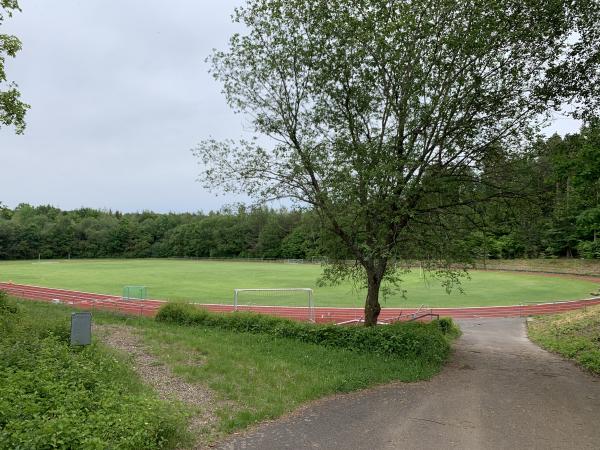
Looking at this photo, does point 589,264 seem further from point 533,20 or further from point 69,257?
point 69,257

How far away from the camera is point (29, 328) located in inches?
391

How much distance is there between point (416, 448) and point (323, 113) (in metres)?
8.61

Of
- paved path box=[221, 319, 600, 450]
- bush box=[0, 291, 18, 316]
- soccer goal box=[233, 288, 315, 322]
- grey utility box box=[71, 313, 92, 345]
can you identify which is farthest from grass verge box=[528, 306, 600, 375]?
bush box=[0, 291, 18, 316]

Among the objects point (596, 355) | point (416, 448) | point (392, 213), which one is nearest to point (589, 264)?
point (596, 355)

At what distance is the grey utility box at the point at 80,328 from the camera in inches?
300

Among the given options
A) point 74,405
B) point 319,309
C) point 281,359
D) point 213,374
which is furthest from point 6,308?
point 319,309

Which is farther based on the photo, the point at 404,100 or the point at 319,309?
the point at 319,309

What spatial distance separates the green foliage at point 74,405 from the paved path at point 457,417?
1.01 meters

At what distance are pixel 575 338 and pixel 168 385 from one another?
13.4 m

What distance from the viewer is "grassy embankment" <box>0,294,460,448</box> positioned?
16.2ft

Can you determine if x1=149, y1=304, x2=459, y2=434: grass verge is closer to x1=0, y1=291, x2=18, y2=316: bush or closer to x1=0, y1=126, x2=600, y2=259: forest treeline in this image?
x1=0, y1=126, x2=600, y2=259: forest treeline

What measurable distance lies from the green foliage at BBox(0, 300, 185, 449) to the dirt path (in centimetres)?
36

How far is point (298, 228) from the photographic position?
45.0 feet

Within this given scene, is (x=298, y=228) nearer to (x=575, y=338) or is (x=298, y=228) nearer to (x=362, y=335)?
(x=362, y=335)
